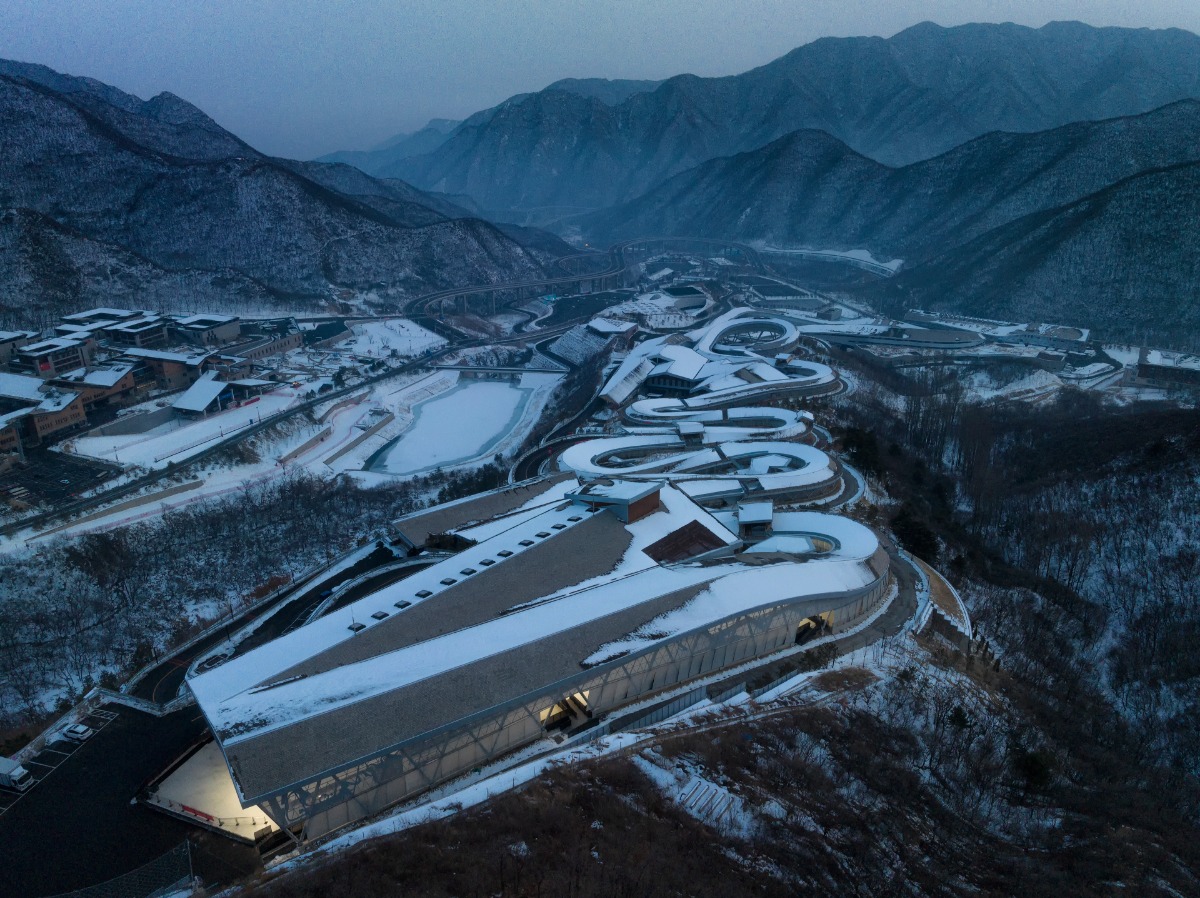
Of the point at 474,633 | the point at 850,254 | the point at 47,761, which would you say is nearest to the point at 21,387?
the point at 47,761

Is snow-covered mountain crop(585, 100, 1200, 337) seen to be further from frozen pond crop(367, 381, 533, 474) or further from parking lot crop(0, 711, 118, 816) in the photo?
parking lot crop(0, 711, 118, 816)

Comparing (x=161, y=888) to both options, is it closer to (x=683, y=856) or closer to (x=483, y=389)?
(x=683, y=856)

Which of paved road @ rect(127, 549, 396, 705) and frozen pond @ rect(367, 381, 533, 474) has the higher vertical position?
paved road @ rect(127, 549, 396, 705)

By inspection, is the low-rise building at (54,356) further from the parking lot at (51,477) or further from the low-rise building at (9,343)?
the parking lot at (51,477)

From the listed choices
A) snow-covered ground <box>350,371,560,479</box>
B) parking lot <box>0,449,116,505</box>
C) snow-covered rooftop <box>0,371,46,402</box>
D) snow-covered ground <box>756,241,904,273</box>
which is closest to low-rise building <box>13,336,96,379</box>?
snow-covered rooftop <box>0,371,46,402</box>

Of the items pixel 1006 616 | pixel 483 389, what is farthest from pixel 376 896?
pixel 483 389

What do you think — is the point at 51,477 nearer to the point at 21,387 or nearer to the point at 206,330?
the point at 21,387
